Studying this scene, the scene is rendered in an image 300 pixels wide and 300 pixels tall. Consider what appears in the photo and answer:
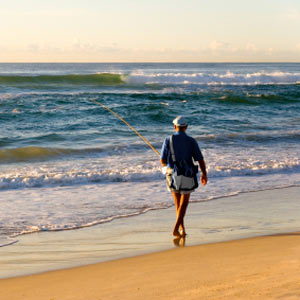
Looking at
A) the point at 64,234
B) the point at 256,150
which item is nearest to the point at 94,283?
the point at 64,234

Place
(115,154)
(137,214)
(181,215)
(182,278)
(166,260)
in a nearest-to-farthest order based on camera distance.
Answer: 1. (182,278)
2. (166,260)
3. (181,215)
4. (137,214)
5. (115,154)

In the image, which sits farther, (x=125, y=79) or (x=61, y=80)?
(x=125, y=79)

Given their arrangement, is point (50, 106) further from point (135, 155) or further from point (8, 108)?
point (135, 155)

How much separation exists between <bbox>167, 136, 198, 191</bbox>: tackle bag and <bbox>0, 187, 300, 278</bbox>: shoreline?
22.0 inches

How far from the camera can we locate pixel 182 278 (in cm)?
426

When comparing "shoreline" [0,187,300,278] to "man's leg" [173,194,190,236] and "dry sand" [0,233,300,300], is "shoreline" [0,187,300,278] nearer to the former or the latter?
"man's leg" [173,194,190,236]

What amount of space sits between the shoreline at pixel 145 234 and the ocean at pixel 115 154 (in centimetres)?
31

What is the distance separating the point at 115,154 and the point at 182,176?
609cm

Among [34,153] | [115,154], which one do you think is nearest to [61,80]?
[34,153]

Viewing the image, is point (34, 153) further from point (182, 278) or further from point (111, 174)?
point (182, 278)

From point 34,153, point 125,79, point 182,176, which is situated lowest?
point 34,153

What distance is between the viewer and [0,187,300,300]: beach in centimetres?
396

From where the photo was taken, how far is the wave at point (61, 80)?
34719 millimetres

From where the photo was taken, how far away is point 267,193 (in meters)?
8.20
